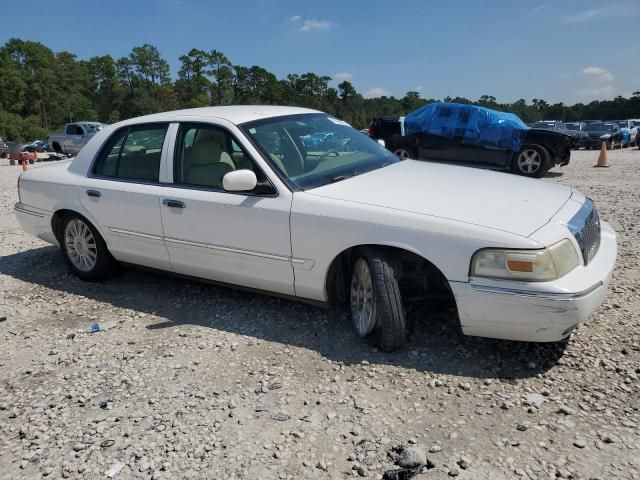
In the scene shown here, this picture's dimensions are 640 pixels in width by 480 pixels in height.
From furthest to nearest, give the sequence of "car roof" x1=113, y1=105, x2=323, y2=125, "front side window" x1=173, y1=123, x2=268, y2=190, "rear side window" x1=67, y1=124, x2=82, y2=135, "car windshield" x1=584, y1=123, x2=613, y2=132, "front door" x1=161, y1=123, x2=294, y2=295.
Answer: "rear side window" x1=67, y1=124, x2=82, y2=135
"car windshield" x1=584, y1=123, x2=613, y2=132
"car roof" x1=113, y1=105, x2=323, y2=125
"front side window" x1=173, y1=123, x2=268, y2=190
"front door" x1=161, y1=123, x2=294, y2=295

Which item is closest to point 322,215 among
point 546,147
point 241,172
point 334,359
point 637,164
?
point 241,172

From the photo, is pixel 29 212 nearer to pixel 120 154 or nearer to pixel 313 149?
pixel 120 154

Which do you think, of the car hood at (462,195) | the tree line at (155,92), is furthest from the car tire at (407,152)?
the tree line at (155,92)

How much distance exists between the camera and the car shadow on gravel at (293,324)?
3.20 m

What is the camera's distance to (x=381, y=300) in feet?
10.5

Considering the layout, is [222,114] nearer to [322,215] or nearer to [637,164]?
[322,215]

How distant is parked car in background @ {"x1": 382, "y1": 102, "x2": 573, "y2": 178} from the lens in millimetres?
11875

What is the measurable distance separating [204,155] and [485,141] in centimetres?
952

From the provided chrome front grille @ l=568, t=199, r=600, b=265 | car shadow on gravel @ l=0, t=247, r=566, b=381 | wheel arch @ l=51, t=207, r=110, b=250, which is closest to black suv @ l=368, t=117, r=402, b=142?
car shadow on gravel @ l=0, t=247, r=566, b=381

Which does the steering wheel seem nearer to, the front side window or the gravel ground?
the front side window

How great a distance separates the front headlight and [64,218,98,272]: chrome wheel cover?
351cm

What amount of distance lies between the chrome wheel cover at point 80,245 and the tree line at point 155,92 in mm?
69099

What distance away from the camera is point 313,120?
448 cm

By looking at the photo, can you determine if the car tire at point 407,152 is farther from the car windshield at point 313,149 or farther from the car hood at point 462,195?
the car hood at point 462,195
